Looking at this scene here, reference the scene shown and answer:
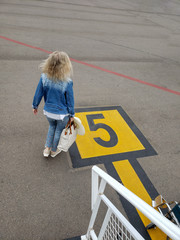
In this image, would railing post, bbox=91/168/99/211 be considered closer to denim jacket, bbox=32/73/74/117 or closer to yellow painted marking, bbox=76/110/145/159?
denim jacket, bbox=32/73/74/117

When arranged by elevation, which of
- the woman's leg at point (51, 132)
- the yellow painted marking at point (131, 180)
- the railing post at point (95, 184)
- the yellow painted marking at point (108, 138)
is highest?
the railing post at point (95, 184)

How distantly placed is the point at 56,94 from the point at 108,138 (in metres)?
2.01

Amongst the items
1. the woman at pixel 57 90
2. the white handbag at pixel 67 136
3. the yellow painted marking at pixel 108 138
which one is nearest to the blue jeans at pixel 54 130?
the woman at pixel 57 90

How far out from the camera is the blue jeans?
124 inches

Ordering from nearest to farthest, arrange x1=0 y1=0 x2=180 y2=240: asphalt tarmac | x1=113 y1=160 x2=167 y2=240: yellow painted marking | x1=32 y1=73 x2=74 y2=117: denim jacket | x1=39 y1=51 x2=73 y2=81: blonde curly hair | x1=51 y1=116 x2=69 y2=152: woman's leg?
x1=39 y1=51 x2=73 y2=81: blonde curly hair → x1=32 y1=73 x2=74 y2=117: denim jacket → x1=0 y1=0 x2=180 y2=240: asphalt tarmac → x1=51 y1=116 x2=69 y2=152: woman's leg → x1=113 y1=160 x2=167 y2=240: yellow painted marking

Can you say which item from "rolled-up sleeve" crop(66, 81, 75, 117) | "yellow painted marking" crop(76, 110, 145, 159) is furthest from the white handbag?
"yellow painted marking" crop(76, 110, 145, 159)

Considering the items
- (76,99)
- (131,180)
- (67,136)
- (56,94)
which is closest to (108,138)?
(131,180)

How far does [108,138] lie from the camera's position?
429 cm

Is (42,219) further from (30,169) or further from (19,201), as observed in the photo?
(30,169)

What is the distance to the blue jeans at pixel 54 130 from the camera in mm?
3146

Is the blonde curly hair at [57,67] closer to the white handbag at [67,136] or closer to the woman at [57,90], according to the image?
the woman at [57,90]

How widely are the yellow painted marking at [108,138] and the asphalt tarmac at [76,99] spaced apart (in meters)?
0.37

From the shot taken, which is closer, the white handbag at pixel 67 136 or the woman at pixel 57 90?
the woman at pixel 57 90

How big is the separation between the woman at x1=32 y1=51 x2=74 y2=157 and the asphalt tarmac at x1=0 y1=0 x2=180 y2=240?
976 mm
